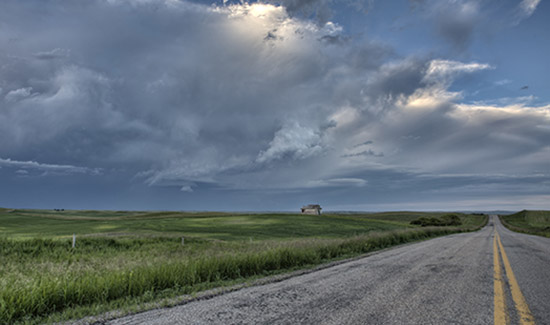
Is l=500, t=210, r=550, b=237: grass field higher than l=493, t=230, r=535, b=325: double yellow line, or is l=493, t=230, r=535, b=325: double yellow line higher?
l=493, t=230, r=535, b=325: double yellow line

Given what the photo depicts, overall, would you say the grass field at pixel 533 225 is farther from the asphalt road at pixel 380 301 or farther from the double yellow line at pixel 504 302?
the asphalt road at pixel 380 301

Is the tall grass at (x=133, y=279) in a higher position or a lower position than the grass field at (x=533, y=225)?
higher

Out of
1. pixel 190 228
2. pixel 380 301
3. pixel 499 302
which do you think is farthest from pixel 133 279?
pixel 190 228

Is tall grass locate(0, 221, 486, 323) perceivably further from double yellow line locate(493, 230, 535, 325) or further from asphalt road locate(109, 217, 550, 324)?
double yellow line locate(493, 230, 535, 325)

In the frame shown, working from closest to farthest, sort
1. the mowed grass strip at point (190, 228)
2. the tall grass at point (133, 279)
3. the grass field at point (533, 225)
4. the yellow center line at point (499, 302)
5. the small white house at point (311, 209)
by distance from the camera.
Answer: the yellow center line at point (499, 302) < the tall grass at point (133, 279) < the mowed grass strip at point (190, 228) < the grass field at point (533, 225) < the small white house at point (311, 209)

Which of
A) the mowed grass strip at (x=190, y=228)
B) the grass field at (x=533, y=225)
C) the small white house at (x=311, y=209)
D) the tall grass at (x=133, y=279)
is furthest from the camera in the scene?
the small white house at (x=311, y=209)

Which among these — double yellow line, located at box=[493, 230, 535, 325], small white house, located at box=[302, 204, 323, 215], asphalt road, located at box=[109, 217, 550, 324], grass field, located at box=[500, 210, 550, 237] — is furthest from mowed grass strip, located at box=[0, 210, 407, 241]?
small white house, located at box=[302, 204, 323, 215]

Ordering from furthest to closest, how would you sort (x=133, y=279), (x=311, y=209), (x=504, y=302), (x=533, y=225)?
1. (x=311, y=209)
2. (x=533, y=225)
3. (x=133, y=279)
4. (x=504, y=302)

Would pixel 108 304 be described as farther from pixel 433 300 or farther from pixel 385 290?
pixel 433 300

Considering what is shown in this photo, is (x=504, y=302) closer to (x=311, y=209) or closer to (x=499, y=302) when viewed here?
(x=499, y=302)

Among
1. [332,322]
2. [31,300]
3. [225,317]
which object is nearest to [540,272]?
[332,322]

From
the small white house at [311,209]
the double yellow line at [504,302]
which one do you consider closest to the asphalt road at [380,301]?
the double yellow line at [504,302]

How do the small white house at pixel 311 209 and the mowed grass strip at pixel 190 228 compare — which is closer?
the mowed grass strip at pixel 190 228

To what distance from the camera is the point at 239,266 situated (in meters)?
8.91
